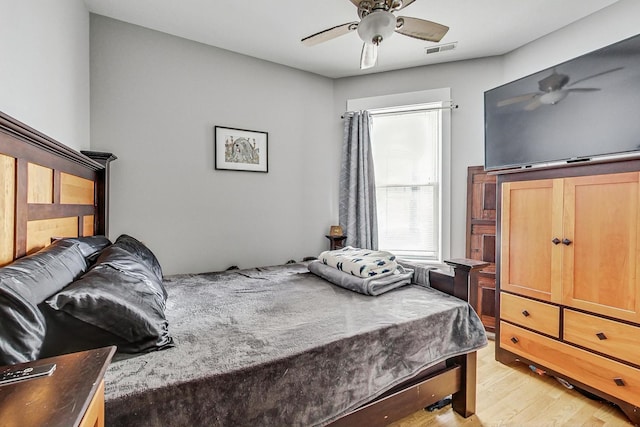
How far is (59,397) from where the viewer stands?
1.74 ft

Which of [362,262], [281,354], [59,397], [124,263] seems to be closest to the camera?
[59,397]

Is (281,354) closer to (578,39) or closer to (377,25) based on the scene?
(377,25)

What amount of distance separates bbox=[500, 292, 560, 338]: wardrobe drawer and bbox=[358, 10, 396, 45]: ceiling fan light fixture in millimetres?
1994

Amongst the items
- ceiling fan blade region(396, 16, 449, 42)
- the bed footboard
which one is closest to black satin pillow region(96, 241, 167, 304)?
the bed footboard

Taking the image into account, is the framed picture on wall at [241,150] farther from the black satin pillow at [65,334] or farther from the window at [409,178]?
the black satin pillow at [65,334]

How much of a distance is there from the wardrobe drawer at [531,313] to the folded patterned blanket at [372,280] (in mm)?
859

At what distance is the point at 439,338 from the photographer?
61.4 inches

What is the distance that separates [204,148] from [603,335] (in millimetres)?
3111

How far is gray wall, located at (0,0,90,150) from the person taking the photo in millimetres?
1292

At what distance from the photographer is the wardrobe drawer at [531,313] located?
6.66ft

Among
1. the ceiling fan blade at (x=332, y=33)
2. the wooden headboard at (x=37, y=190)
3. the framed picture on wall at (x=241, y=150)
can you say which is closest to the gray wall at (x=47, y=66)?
the wooden headboard at (x=37, y=190)

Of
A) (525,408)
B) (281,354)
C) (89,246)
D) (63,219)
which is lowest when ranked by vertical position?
(525,408)

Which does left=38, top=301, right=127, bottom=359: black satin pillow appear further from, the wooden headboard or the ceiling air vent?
the ceiling air vent

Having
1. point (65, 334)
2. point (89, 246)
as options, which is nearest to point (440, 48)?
point (89, 246)
